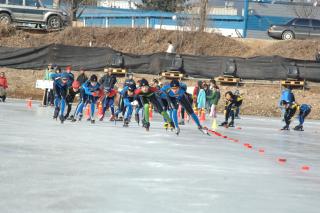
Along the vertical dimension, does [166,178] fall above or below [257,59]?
below

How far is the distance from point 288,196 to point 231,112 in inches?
533

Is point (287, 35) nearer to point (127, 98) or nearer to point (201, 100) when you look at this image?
Answer: point (201, 100)

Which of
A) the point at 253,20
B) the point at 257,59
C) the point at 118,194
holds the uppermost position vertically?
the point at 253,20

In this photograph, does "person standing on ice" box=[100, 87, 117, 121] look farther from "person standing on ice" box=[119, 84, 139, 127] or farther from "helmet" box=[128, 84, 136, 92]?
"helmet" box=[128, 84, 136, 92]

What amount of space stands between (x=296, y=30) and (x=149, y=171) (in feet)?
109

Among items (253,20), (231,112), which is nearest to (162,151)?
(231,112)

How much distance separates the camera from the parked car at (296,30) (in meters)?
43.7

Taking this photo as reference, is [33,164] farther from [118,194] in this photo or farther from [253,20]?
[253,20]

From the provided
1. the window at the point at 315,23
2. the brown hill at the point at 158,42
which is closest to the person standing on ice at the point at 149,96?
the brown hill at the point at 158,42

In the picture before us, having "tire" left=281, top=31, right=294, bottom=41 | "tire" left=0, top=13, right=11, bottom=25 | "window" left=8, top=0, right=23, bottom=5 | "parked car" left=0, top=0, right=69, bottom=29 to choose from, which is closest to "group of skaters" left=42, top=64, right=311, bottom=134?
"parked car" left=0, top=0, right=69, bottom=29

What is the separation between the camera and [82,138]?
1656cm

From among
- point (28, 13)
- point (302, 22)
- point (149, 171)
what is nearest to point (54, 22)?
point (28, 13)

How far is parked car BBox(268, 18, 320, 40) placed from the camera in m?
43.7

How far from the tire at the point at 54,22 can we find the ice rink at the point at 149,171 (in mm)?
20967
